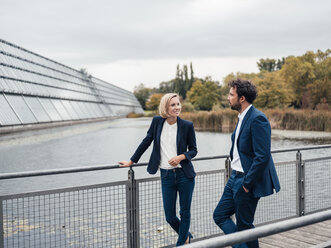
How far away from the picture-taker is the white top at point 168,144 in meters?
3.95

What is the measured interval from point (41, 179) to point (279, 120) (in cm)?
2528

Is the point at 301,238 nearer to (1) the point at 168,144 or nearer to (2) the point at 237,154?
(2) the point at 237,154

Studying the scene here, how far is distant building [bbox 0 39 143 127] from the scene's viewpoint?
24531 millimetres

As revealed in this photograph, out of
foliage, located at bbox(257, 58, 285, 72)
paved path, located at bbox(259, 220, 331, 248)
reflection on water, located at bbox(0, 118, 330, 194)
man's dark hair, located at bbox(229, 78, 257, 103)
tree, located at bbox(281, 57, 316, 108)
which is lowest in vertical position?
reflection on water, located at bbox(0, 118, 330, 194)

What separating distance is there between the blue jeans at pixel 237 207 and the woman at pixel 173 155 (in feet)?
1.76

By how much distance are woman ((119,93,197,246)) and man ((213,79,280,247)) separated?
0.54 m

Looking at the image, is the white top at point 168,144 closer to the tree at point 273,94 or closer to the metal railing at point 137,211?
the metal railing at point 137,211

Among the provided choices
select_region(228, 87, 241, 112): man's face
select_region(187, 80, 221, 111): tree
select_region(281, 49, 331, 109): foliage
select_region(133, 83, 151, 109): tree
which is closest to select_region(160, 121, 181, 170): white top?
select_region(228, 87, 241, 112): man's face

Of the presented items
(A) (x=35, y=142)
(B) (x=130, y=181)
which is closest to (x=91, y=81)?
(A) (x=35, y=142)

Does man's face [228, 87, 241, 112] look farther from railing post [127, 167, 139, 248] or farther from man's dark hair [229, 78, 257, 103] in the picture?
railing post [127, 167, 139, 248]

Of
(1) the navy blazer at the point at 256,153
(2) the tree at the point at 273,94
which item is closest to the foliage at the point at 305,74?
(2) the tree at the point at 273,94

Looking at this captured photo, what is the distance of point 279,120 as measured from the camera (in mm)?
32406

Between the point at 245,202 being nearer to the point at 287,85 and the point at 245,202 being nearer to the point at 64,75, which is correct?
the point at 64,75

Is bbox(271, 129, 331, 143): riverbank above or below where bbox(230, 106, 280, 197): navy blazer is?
below
